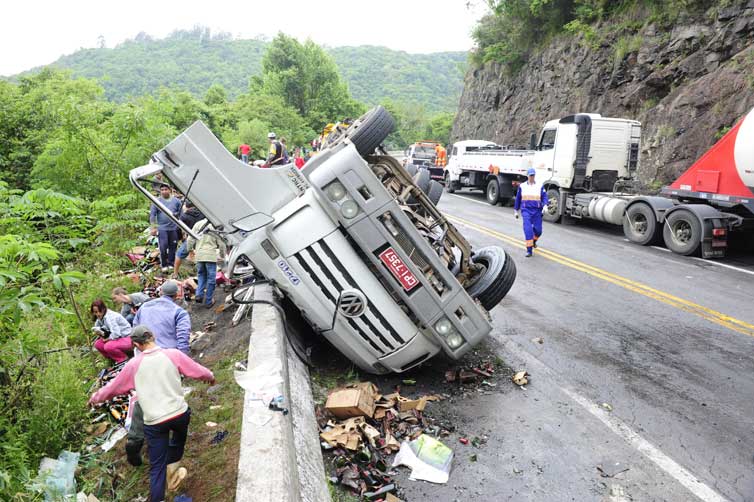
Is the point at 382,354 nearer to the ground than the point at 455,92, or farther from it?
nearer to the ground

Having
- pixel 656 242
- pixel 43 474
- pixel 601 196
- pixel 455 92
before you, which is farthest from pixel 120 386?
pixel 455 92

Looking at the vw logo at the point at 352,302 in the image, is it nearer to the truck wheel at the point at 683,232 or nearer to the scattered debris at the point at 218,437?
the scattered debris at the point at 218,437

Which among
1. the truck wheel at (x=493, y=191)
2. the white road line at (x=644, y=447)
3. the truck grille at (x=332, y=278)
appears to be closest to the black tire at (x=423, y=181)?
the white road line at (x=644, y=447)

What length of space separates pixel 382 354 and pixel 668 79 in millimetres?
17638

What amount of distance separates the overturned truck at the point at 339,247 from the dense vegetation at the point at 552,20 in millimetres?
17472

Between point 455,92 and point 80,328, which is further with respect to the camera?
point 455,92

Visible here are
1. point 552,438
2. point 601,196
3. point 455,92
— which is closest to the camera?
point 552,438

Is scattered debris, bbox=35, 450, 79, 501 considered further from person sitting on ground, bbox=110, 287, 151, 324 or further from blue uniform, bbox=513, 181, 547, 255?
blue uniform, bbox=513, 181, 547, 255

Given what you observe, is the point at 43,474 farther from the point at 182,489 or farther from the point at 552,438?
the point at 552,438

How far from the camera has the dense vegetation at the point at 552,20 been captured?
62.4 feet

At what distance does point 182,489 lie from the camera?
11.4 feet

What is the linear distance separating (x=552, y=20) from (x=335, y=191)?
25.9m

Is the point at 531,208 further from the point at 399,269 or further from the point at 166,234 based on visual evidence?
the point at 166,234

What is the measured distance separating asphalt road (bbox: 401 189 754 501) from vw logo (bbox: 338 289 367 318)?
1.30 metres
